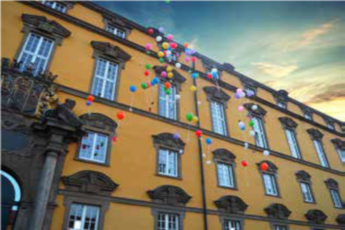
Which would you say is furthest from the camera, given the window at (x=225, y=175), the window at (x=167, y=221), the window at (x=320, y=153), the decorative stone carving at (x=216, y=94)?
the window at (x=320, y=153)

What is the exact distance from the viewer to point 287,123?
21.2 meters

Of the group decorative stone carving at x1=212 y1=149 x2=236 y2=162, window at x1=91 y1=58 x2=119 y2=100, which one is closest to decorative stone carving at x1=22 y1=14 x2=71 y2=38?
window at x1=91 y1=58 x2=119 y2=100

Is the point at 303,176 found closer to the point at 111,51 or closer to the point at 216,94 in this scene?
the point at 216,94

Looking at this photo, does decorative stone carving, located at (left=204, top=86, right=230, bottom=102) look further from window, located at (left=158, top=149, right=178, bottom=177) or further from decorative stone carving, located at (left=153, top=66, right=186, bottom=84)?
window, located at (left=158, top=149, right=178, bottom=177)

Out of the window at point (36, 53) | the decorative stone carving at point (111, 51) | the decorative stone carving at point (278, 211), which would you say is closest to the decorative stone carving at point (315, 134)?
the decorative stone carving at point (278, 211)

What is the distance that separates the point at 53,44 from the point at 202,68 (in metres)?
10.5

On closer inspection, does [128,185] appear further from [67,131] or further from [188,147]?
[188,147]

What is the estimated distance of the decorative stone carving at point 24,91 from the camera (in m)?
9.21

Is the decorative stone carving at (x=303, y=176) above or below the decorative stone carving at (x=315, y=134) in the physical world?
below

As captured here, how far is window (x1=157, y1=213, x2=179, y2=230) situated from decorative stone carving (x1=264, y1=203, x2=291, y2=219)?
645 cm

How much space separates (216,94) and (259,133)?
4887mm

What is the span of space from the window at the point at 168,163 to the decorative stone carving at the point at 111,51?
594cm

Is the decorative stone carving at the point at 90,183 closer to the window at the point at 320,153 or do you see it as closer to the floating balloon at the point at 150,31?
the floating balloon at the point at 150,31

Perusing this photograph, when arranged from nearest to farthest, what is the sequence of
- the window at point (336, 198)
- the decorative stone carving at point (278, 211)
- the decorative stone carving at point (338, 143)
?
the decorative stone carving at point (278, 211)
the window at point (336, 198)
the decorative stone carving at point (338, 143)
